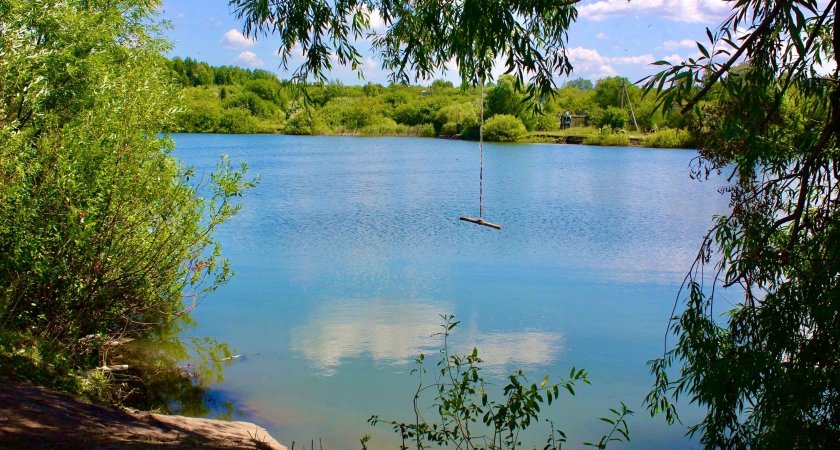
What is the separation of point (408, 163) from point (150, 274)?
70.9 ft

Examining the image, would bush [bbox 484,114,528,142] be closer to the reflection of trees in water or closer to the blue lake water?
the blue lake water

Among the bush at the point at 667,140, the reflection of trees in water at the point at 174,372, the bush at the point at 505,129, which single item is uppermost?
the bush at the point at 505,129

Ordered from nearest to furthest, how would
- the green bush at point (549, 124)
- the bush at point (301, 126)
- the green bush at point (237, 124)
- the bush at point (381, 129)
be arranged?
the green bush at point (549, 124)
the bush at point (301, 126)
the green bush at point (237, 124)
the bush at point (381, 129)

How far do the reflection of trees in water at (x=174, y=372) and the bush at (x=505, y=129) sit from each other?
37123 mm

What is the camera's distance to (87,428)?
3453 mm

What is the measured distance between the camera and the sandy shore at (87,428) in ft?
10.5

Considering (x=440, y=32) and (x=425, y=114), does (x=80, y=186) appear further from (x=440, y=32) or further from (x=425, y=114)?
(x=425, y=114)

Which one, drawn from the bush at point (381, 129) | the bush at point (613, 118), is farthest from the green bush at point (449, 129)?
the bush at point (613, 118)

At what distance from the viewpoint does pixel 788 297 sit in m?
3.27

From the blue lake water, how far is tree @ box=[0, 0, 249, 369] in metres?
1.36

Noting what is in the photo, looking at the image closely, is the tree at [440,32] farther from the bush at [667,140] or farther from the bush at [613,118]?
the bush at [613,118]

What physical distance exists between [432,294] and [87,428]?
18.1ft

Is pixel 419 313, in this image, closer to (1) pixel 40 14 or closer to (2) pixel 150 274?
(2) pixel 150 274

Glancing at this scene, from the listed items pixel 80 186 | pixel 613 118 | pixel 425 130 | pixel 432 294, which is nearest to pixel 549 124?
pixel 613 118
